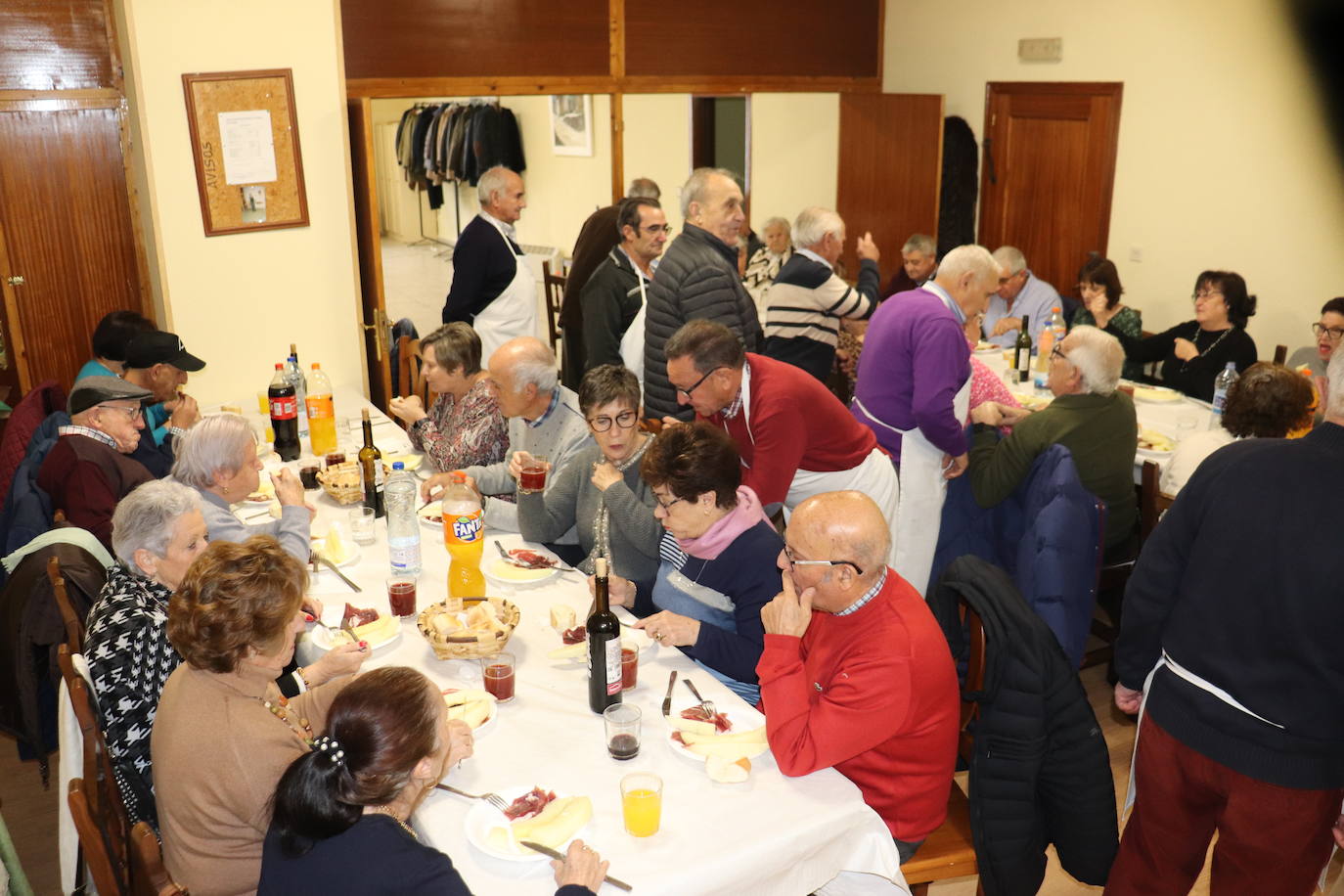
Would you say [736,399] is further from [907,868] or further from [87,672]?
[87,672]

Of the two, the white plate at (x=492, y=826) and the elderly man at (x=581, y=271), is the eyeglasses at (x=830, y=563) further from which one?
the elderly man at (x=581, y=271)

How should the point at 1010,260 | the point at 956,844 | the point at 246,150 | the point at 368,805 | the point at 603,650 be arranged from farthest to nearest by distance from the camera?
1. the point at 1010,260
2. the point at 246,150
3. the point at 956,844
4. the point at 603,650
5. the point at 368,805

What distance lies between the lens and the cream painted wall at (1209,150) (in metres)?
5.57

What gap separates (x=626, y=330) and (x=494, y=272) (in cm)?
86

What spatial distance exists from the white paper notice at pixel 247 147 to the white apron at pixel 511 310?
45.3 inches

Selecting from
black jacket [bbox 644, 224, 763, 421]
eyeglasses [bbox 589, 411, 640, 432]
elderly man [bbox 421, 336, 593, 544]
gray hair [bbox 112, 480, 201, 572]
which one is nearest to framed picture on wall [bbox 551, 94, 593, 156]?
black jacket [bbox 644, 224, 763, 421]

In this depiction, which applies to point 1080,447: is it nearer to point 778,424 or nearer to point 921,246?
point 778,424

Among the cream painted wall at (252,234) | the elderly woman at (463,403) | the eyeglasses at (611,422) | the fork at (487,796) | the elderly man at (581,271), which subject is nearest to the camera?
the fork at (487,796)

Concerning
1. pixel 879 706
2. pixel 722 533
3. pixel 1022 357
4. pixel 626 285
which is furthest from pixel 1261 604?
pixel 1022 357

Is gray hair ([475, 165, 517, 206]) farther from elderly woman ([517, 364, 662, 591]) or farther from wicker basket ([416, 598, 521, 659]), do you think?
wicker basket ([416, 598, 521, 659])

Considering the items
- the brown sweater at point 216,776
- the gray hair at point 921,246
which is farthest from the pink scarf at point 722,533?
the gray hair at point 921,246

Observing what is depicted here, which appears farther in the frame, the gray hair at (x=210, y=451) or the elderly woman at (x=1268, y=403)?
the elderly woman at (x=1268, y=403)

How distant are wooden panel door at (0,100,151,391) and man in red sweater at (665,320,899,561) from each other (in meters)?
3.47

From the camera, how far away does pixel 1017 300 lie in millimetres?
6105
